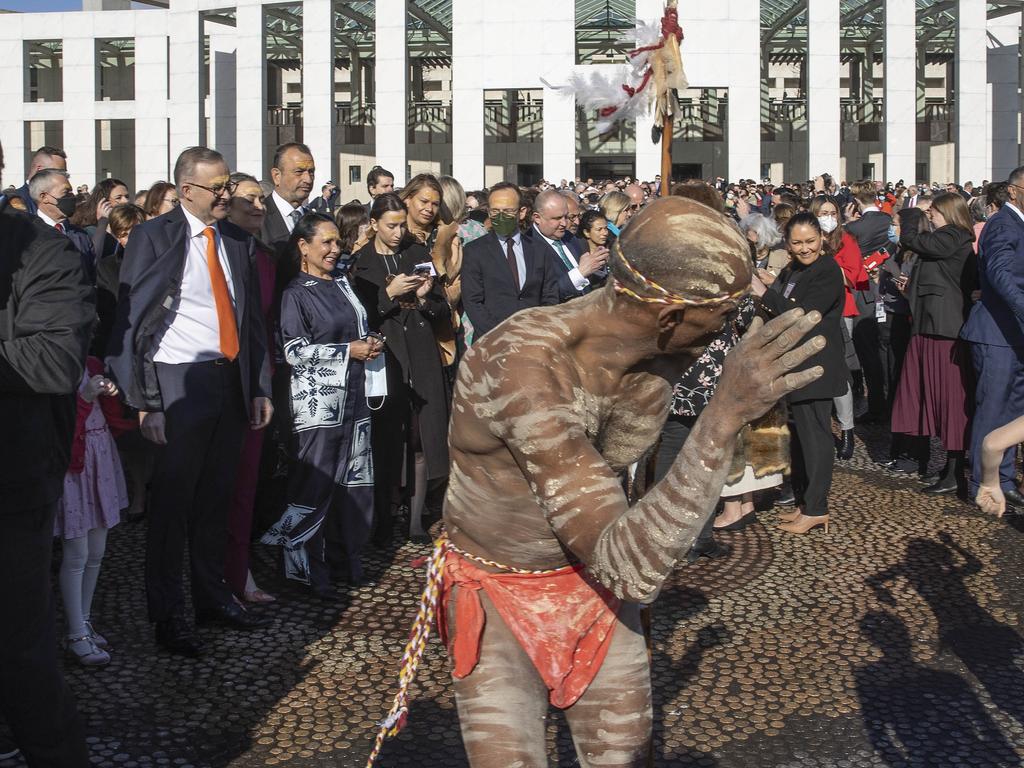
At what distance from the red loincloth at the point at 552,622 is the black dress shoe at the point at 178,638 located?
294cm

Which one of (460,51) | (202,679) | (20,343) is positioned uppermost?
(460,51)

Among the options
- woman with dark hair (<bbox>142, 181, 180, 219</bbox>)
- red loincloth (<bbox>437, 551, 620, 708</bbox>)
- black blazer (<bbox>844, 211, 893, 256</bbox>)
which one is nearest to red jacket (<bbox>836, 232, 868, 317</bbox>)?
black blazer (<bbox>844, 211, 893, 256</bbox>)

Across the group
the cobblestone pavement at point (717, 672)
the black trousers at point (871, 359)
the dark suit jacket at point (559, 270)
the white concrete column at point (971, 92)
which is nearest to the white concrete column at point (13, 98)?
the white concrete column at point (971, 92)

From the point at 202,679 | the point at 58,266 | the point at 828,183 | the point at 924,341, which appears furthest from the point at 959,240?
the point at 828,183

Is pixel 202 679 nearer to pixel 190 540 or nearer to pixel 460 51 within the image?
pixel 190 540

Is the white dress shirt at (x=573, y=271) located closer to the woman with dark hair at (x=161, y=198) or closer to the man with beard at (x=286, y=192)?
the man with beard at (x=286, y=192)

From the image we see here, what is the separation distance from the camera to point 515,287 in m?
7.65

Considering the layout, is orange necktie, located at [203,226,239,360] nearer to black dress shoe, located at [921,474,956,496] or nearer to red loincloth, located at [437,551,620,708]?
red loincloth, located at [437,551,620,708]

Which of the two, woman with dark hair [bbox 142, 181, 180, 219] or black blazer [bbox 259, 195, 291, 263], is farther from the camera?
woman with dark hair [bbox 142, 181, 180, 219]

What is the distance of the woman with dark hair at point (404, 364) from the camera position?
704 centimetres

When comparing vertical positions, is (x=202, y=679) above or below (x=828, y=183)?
below

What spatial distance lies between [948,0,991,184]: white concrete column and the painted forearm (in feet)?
132

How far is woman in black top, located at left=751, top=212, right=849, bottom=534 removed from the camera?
730 centimetres

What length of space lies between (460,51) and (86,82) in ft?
67.1
